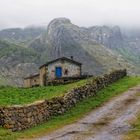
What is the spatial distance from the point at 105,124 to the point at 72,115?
447 cm

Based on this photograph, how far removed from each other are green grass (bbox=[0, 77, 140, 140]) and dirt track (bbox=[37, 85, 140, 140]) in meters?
0.78

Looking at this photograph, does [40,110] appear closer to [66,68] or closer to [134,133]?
[134,133]

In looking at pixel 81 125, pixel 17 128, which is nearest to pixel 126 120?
pixel 81 125

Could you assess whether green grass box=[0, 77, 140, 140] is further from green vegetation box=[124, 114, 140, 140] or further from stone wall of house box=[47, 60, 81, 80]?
stone wall of house box=[47, 60, 81, 80]

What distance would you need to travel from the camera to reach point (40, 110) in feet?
104

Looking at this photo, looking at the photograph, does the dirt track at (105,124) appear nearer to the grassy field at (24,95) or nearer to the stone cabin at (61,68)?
the grassy field at (24,95)

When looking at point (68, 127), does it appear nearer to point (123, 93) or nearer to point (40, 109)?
point (40, 109)

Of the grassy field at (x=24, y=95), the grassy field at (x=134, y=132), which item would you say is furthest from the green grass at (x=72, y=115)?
the grassy field at (x=134, y=132)

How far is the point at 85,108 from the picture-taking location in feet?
122

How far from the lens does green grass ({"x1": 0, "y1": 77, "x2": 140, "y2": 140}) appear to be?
2747 centimetres

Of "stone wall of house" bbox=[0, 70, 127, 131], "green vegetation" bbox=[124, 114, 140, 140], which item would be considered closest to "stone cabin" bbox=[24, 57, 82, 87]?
"stone wall of house" bbox=[0, 70, 127, 131]

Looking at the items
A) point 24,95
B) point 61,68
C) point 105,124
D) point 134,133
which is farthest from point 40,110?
point 61,68

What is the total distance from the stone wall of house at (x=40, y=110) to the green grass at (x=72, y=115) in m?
0.43

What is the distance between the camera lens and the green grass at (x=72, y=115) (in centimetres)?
2747
